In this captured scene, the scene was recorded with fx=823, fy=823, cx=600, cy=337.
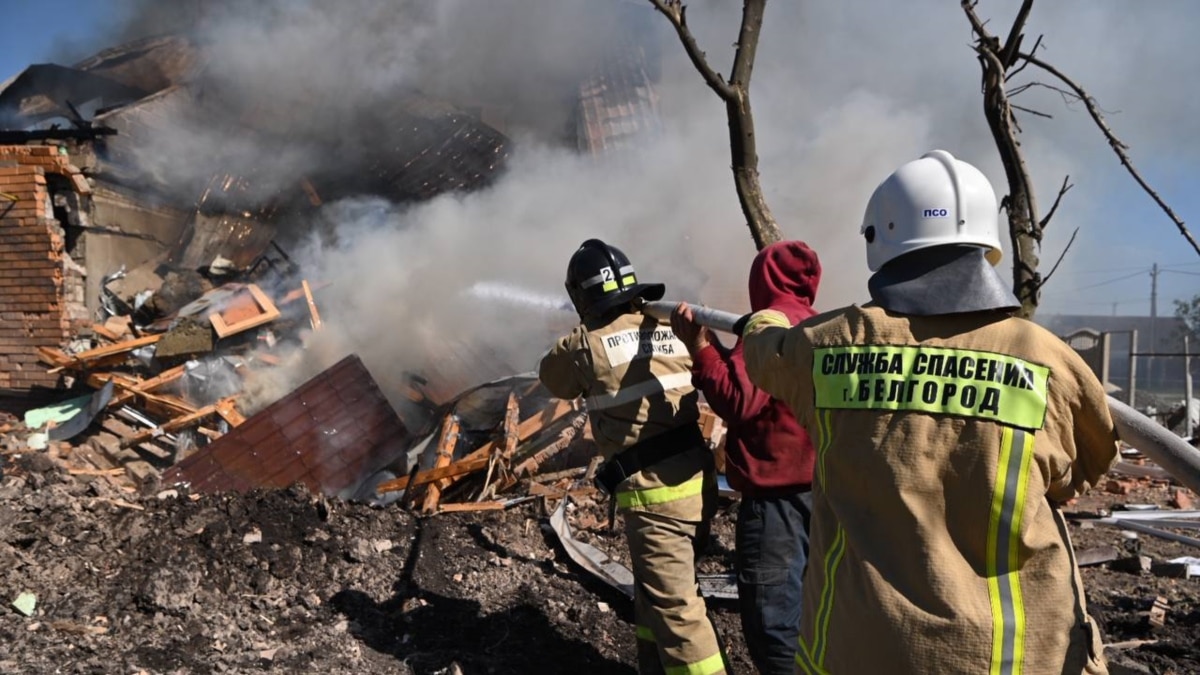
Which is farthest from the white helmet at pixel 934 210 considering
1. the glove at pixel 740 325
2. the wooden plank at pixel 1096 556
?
the wooden plank at pixel 1096 556

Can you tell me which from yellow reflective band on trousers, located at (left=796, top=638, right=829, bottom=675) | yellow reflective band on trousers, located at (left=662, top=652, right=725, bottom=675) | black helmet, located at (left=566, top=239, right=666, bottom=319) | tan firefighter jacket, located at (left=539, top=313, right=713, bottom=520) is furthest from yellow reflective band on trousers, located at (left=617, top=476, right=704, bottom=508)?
yellow reflective band on trousers, located at (left=796, top=638, right=829, bottom=675)

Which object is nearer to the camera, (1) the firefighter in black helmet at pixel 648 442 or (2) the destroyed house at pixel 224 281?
(1) the firefighter in black helmet at pixel 648 442

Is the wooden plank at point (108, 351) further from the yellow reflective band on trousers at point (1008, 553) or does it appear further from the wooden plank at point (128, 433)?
the yellow reflective band on trousers at point (1008, 553)

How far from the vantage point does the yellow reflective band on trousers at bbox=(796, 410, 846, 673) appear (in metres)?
1.64

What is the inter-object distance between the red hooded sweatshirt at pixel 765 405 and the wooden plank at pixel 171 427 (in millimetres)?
5162

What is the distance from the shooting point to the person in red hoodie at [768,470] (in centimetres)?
270

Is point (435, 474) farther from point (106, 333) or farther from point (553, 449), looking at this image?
point (106, 333)

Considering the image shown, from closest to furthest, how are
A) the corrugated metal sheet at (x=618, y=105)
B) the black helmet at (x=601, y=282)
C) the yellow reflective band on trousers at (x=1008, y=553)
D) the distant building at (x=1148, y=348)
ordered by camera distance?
the yellow reflective band on trousers at (x=1008, y=553), the black helmet at (x=601, y=282), the corrugated metal sheet at (x=618, y=105), the distant building at (x=1148, y=348)

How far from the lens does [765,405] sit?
9.11 feet

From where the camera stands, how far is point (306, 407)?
6070 millimetres

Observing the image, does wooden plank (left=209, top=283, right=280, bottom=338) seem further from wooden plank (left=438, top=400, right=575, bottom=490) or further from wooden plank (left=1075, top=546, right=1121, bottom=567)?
wooden plank (left=1075, top=546, right=1121, bottom=567)

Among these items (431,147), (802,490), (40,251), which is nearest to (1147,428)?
(802,490)

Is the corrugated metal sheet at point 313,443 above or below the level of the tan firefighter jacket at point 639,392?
below

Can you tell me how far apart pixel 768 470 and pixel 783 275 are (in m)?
0.67
